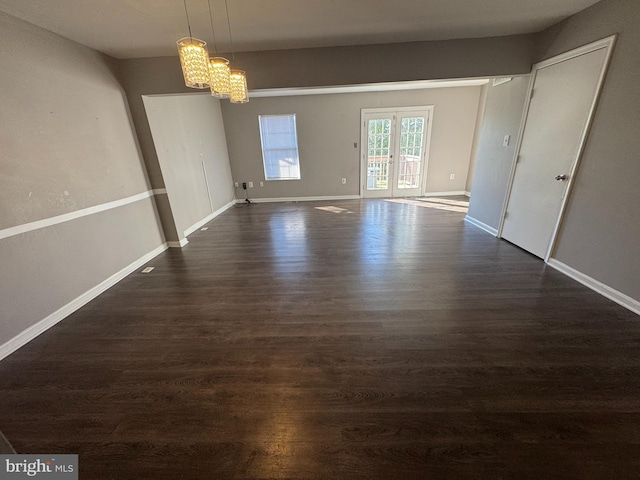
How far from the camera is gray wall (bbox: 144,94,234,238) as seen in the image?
12.3 ft

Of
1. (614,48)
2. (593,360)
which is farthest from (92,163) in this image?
(614,48)

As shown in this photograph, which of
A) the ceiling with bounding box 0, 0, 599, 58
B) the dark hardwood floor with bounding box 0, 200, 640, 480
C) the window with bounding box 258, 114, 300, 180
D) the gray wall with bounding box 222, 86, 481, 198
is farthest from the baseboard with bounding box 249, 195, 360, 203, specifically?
the dark hardwood floor with bounding box 0, 200, 640, 480

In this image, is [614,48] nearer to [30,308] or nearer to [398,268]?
[398,268]

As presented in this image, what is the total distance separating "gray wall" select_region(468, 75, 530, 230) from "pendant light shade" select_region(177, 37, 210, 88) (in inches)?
147

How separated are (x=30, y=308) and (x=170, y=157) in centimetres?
265

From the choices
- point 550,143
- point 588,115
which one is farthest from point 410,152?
point 588,115

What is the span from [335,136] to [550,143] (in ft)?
14.4

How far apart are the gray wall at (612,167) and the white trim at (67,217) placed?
5.07 meters

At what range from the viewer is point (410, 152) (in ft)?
21.0

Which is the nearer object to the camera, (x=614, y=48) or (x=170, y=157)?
(x=614, y=48)

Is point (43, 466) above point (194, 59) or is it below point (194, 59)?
below

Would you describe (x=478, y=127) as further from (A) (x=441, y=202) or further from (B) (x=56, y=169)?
(B) (x=56, y=169)

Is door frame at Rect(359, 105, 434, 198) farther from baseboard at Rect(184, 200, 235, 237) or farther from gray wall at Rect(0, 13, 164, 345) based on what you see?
gray wall at Rect(0, 13, 164, 345)

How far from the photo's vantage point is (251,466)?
3.87 feet
